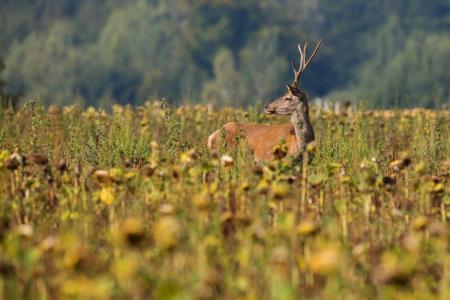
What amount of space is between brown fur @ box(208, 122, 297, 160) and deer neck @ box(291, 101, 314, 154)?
0.19 ft

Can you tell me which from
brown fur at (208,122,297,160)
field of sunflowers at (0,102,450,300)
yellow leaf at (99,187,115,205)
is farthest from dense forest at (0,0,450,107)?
yellow leaf at (99,187,115,205)

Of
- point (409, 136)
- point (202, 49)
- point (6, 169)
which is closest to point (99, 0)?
point (202, 49)

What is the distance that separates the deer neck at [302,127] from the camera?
37.3 ft

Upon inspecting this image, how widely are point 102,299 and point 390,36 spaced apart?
266 ft

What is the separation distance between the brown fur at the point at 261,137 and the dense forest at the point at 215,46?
1890 inches

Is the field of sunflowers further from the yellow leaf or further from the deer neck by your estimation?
the deer neck

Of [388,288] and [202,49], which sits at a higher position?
[202,49]

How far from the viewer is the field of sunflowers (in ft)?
16.3

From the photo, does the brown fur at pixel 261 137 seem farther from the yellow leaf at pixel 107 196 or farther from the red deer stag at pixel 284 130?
the yellow leaf at pixel 107 196

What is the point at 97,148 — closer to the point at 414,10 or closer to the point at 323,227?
the point at 323,227

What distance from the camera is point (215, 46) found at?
77.7 m

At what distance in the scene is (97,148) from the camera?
1041 cm

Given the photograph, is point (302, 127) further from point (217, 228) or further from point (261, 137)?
point (217, 228)

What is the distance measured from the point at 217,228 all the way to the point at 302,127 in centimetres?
580
